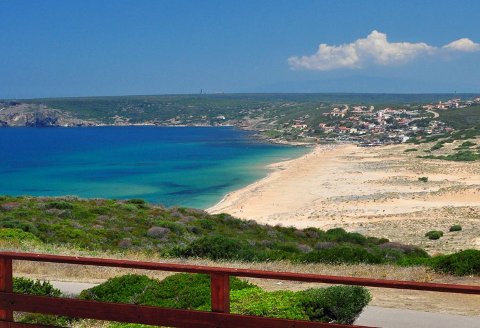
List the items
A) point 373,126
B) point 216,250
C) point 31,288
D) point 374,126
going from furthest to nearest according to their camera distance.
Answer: point 374,126, point 373,126, point 216,250, point 31,288

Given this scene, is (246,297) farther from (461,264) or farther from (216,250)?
(216,250)

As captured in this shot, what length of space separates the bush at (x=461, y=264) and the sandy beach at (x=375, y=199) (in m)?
13.7

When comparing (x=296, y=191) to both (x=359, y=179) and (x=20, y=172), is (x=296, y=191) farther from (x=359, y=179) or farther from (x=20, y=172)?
(x=20, y=172)

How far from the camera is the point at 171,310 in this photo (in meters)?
4.09

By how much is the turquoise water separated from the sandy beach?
4974 millimetres

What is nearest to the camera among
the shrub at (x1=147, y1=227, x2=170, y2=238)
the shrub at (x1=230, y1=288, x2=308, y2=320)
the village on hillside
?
the shrub at (x1=230, y1=288, x2=308, y2=320)

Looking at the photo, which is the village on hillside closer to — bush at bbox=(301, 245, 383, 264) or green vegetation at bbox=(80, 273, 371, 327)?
bush at bbox=(301, 245, 383, 264)

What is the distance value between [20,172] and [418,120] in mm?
93556

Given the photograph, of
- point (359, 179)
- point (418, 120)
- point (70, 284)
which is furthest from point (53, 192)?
point (418, 120)

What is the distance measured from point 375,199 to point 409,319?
40339 millimetres

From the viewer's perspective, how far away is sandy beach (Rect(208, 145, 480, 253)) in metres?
32.8

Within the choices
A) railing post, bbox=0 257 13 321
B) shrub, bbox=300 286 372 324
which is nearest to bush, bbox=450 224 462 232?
shrub, bbox=300 286 372 324

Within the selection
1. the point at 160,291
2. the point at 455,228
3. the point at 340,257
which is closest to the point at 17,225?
the point at 340,257

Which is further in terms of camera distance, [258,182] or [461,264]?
[258,182]
